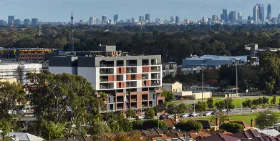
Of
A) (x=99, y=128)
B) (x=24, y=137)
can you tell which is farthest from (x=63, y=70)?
(x=24, y=137)

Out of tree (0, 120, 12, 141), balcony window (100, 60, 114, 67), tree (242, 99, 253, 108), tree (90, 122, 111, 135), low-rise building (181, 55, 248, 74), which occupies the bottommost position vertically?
tree (242, 99, 253, 108)

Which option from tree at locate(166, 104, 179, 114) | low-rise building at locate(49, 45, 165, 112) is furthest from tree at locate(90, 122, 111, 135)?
low-rise building at locate(49, 45, 165, 112)

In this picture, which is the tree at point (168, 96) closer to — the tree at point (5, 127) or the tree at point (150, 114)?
the tree at point (150, 114)

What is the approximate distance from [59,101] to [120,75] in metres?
15.1

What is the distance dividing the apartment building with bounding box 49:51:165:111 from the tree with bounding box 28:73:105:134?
11704mm

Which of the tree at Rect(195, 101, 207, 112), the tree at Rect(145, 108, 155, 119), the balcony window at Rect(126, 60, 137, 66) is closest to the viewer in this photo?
the tree at Rect(145, 108, 155, 119)

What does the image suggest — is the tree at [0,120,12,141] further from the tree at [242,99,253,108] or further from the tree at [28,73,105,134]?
the tree at [242,99,253,108]

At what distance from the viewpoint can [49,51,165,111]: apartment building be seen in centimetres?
6488

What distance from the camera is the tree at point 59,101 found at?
5062 centimetres

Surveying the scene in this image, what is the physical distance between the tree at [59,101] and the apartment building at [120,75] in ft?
38.4

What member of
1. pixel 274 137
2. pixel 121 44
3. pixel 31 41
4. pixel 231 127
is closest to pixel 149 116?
pixel 231 127

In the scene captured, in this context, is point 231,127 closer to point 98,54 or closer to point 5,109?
point 5,109

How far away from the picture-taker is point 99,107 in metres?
53.9

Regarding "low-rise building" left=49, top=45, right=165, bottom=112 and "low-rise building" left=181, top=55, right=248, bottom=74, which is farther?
"low-rise building" left=181, top=55, right=248, bottom=74
